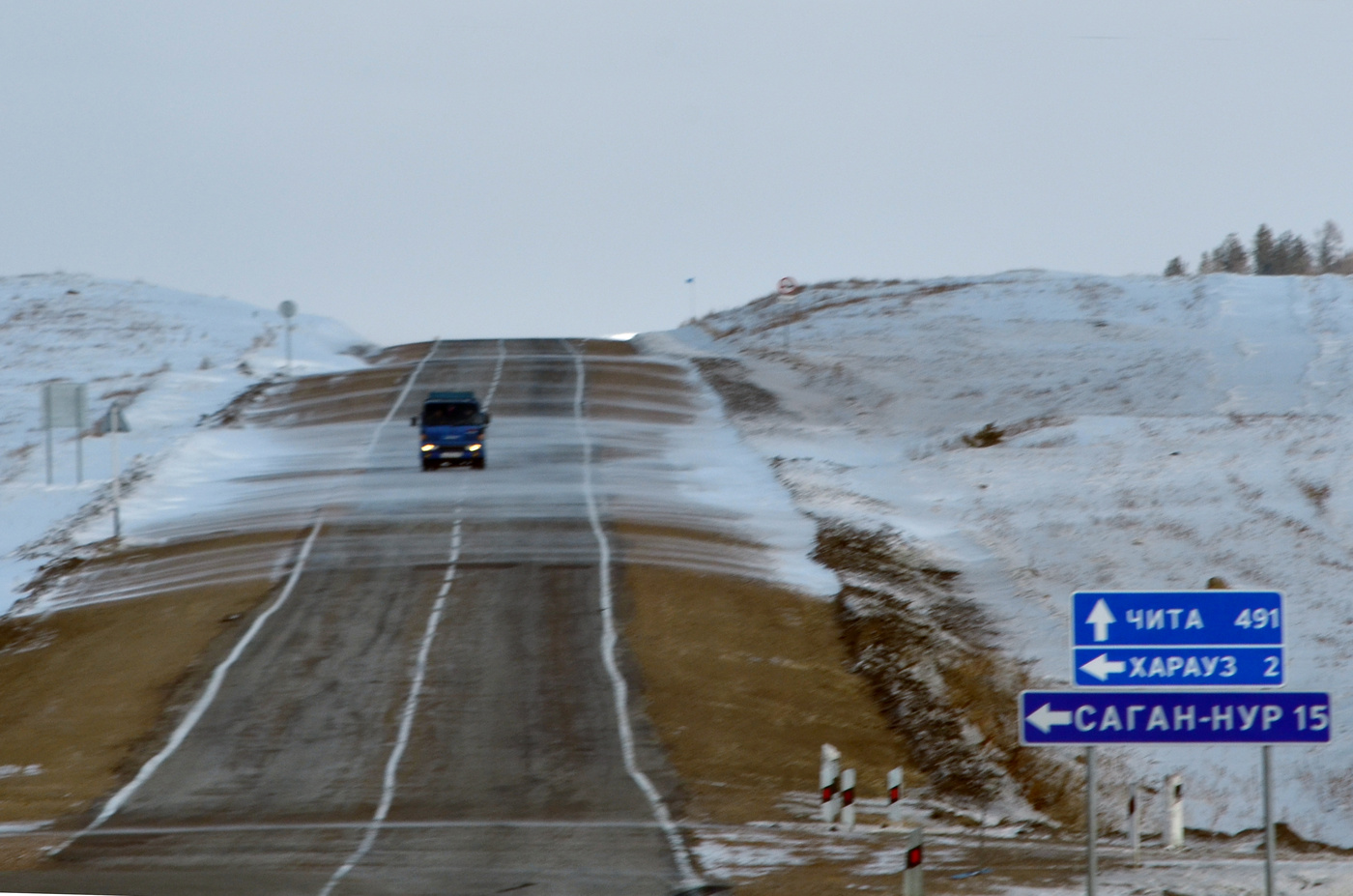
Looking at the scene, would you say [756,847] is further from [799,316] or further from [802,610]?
[799,316]

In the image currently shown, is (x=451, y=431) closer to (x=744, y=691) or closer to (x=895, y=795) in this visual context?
(x=744, y=691)

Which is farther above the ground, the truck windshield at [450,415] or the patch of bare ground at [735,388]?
the patch of bare ground at [735,388]

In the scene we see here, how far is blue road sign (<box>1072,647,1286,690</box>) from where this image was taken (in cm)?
1359

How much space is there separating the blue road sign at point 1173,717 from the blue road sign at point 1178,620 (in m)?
0.53

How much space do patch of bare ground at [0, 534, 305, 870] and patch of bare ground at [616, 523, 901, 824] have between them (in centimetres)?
719

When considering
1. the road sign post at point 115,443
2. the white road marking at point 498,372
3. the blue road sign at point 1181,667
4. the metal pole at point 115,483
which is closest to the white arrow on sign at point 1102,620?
the blue road sign at point 1181,667

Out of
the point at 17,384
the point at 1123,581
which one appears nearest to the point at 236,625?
the point at 1123,581

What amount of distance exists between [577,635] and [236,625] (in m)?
6.07

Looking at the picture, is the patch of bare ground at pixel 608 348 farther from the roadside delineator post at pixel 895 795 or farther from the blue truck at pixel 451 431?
the roadside delineator post at pixel 895 795

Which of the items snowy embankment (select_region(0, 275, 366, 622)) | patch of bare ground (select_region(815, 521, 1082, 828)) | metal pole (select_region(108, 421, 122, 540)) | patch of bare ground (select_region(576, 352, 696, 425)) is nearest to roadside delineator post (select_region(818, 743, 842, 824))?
patch of bare ground (select_region(815, 521, 1082, 828))

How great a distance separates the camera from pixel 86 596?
32.5 metres

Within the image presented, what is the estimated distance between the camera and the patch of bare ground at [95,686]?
2156 centimetres

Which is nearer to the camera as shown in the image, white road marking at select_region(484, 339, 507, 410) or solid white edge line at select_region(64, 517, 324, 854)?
solid white edge line at select_region(64, 517, 324, 854)

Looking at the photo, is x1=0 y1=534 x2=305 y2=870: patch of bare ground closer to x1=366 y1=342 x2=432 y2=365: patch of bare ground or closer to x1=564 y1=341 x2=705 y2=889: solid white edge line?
x1=564 y1=341 x2=705 y2=889: solid white edge line
